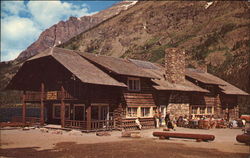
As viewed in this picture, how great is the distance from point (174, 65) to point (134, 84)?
783 cm

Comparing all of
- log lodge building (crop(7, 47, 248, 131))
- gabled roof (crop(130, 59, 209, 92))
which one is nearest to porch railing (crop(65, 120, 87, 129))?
log lodge building (crop(7, 47, 248, 131))

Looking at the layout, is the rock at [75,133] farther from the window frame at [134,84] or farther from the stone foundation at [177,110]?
the stone foundation at [177,110]

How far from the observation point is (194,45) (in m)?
113

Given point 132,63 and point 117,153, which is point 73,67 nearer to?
point 132,63

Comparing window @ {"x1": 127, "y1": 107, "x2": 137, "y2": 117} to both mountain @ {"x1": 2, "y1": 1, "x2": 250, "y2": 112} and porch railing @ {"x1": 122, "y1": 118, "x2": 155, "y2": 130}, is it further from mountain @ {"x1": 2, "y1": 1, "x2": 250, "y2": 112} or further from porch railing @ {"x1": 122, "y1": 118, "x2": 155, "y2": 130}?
Result: mountain @ {"x1": 2, "y1": 1, "x2": 250, "y2": 112}

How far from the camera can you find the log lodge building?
2688 centimetres

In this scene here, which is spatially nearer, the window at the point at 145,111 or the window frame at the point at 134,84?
the window frame at the point at 134,84

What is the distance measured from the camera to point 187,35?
425ft

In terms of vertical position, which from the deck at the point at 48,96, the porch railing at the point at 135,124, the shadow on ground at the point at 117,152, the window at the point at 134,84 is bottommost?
the shadow on ground at the point at 117,152

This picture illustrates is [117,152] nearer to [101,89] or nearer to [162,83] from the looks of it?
[101,89]

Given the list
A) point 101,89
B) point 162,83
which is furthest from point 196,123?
point 101,89

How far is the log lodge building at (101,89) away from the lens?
1058 inches

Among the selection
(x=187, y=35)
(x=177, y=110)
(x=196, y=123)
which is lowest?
(x=196, y=123)

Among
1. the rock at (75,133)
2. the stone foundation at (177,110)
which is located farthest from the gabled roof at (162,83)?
the rock at (75,133)
